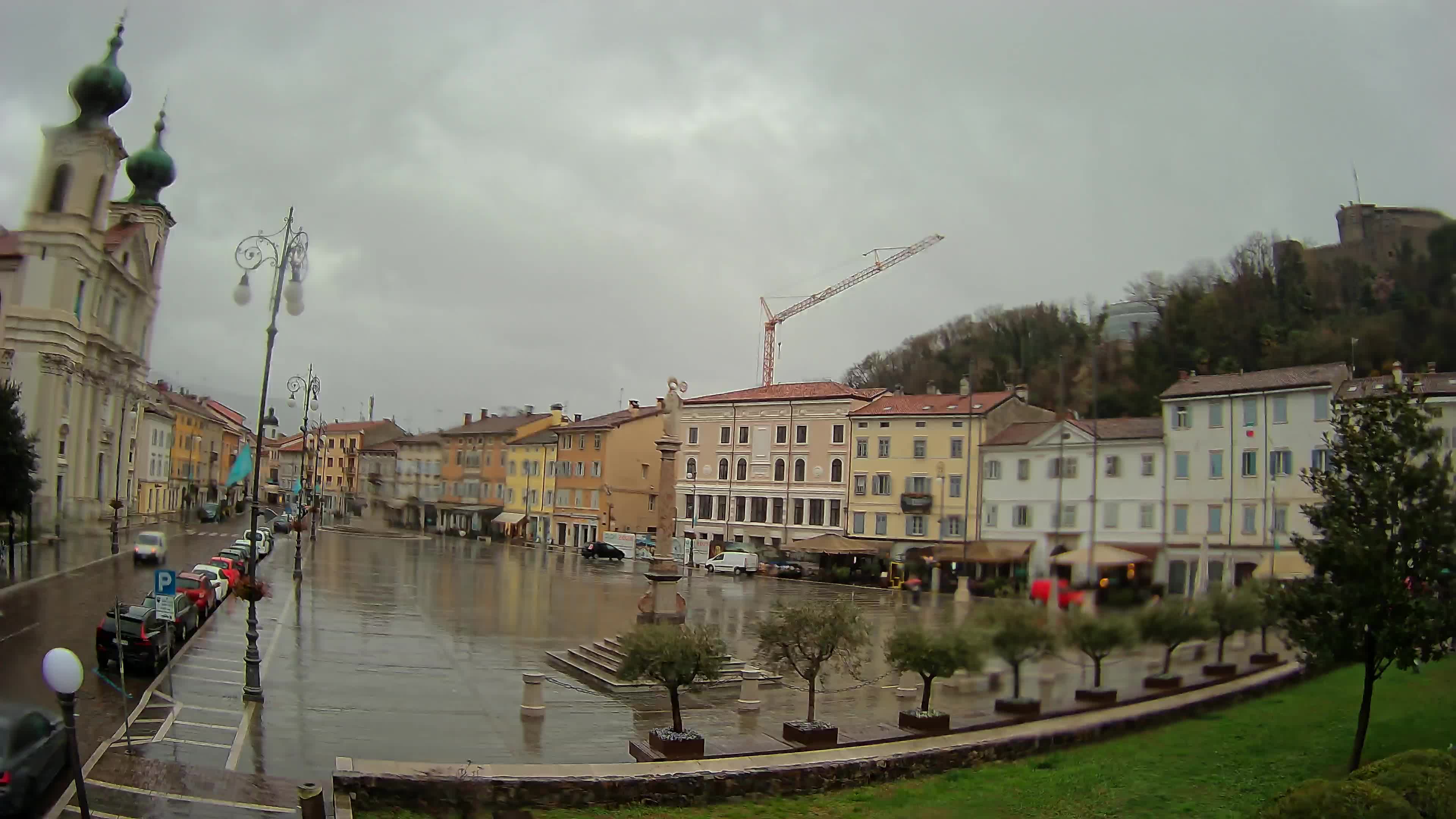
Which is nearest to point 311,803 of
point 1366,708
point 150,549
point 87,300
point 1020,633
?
point 1020,633

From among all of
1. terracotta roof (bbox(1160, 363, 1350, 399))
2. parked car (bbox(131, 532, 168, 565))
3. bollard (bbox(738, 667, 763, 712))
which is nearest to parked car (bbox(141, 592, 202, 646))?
bollard (bbox(738, 667, 763, 712))

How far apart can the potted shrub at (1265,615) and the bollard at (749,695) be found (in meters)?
9.19

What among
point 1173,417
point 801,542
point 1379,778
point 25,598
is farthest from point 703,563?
point 1379,778

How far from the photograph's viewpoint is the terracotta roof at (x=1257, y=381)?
60.3 feet

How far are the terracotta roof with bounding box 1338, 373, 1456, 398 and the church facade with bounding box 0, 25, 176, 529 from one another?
2033cm

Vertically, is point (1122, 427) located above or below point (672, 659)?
above

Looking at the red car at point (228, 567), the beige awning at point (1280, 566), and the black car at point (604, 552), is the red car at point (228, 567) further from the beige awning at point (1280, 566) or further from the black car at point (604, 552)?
the beige awning at point (1280, 566)

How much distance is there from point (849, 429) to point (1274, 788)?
46.9 metres

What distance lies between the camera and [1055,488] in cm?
2086

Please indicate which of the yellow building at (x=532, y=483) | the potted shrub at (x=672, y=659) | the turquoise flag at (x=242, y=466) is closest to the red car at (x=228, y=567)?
the turquoise flag at (x=242, y=466)

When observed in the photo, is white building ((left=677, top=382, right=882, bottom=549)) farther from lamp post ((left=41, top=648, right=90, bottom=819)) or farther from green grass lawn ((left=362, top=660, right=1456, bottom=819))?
lamp post ((left=41, top=648, right=90, bottom=819))

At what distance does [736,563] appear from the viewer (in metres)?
56.4

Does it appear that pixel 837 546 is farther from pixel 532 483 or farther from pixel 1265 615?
pixel 1265 615

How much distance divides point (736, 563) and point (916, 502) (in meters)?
16.3
